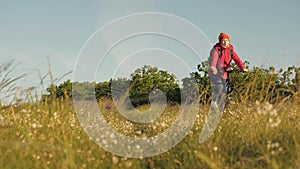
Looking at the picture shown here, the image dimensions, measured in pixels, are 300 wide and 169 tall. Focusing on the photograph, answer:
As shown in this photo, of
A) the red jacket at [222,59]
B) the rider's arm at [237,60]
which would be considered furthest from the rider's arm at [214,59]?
the rider's arm at [237,60]

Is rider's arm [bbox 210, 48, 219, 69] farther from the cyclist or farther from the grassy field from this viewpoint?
the grassy field

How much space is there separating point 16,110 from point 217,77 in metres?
4.96

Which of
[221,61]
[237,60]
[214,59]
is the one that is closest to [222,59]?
[221,61]

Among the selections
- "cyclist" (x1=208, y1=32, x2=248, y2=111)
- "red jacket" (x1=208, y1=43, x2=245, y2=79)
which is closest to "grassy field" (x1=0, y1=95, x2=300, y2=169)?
"cyclist" (x1=208, y1=32, x2=248, y2=111)

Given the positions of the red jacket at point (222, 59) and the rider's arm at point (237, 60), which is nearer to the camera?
the red jacket at point (222, 59)

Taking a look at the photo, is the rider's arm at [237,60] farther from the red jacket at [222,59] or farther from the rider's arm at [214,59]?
the rider's arm at [214,59]

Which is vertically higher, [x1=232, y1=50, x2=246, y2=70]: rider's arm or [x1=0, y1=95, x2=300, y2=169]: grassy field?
[x1=232, y1=50, x2=246, y2=70]: rider's arm

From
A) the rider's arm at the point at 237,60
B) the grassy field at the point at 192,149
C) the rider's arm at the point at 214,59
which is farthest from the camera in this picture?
the rider's arm at the point at 237,60

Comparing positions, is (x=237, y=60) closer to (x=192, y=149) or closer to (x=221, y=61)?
(x=221, y=61)

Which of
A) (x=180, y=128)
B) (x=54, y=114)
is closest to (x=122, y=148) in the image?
(x=180, y=128)

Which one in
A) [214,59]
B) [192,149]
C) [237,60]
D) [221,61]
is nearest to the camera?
[192,149]

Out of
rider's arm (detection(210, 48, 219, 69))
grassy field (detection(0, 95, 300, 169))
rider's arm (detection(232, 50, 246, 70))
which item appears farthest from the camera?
rider's arm (detection(232, 50, 246, 70))

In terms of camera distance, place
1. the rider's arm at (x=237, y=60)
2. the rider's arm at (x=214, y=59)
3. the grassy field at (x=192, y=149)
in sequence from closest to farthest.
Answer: the grassy field at (x=192, y=149)
the rider's arm at (x=214, y=59)
the rider's arm at (x=237, y=60)

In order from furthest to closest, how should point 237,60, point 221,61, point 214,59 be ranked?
point 237,60
point 221,61
point 214,59
